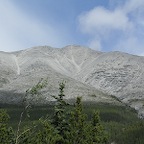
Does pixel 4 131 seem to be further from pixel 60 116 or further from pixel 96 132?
pixel 96 132

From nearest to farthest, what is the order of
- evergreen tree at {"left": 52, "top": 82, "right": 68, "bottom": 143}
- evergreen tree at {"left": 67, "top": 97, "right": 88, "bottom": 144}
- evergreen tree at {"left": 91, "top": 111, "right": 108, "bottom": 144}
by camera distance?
evergreen tree at {"left": 52, "top": 82, "right": 68, "bottom": 143} → evergreen tree at {"left": 67, "top": 97, "right": 88, "bottom": 144} → evergreen tree at {"left": 91, "top": 111, "right": 108, "bottom": 144}

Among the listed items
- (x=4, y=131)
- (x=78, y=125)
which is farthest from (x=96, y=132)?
(x=4, y=131)

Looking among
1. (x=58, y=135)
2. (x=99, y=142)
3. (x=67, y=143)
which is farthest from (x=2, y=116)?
(x=99, y=142)

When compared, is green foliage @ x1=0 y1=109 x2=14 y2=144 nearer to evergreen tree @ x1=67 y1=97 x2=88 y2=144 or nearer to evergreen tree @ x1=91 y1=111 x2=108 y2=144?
evergreen tree @ x1=67 y1=97 x2=88 y2=144

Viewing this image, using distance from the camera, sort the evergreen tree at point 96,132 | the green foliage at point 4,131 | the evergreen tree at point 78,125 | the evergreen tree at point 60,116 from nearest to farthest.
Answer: the green foliage at point 4,131 → the evergreen tree at point 60,116 → the evergreen tree at point 78,125 → the evergreen tree at point 96,132

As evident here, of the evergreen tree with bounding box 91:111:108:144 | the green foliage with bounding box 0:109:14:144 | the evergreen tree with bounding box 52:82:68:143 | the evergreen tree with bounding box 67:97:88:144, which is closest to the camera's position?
the green foliage with bounding box 0:109:14:144

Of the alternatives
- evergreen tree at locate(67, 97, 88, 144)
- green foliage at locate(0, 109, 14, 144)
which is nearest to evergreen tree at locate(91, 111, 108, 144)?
evergreen tree at locate(67, 97, 88, 144)

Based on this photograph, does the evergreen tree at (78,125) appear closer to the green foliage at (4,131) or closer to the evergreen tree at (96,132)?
the evergreen tree at (96,132)

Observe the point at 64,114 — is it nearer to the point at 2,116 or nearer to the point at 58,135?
the point at 58,135

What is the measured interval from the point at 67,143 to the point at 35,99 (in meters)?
24.1

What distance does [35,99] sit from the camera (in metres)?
35.9

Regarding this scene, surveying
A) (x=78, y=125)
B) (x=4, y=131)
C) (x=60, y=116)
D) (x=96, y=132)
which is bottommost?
(x=4, y=131)

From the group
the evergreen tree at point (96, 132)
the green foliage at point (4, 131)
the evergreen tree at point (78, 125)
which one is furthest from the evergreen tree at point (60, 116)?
the evergreen tree at point (96, 132)

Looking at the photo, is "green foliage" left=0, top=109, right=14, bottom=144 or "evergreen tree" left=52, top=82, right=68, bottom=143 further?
"evergreen tree" left=52, top=82, right=68, bottom=143
